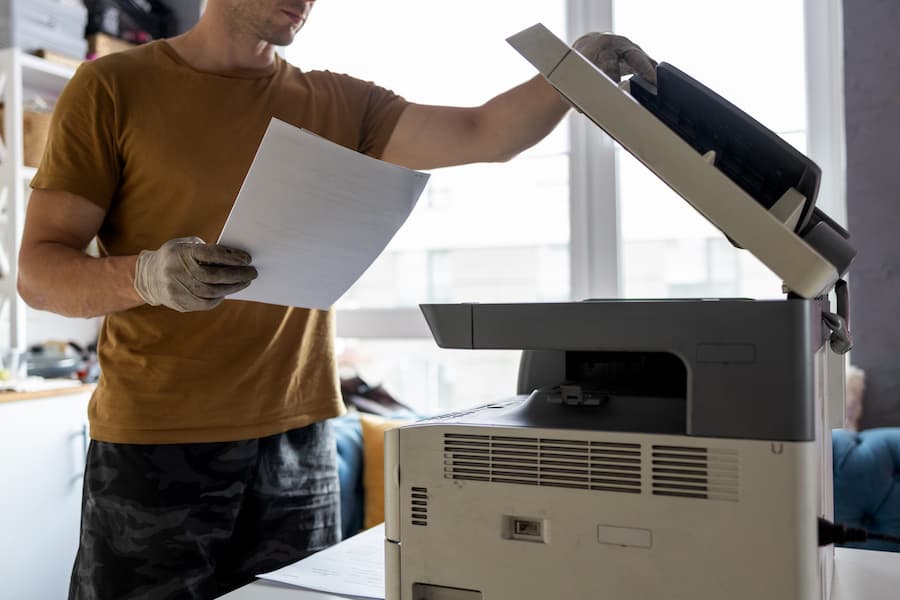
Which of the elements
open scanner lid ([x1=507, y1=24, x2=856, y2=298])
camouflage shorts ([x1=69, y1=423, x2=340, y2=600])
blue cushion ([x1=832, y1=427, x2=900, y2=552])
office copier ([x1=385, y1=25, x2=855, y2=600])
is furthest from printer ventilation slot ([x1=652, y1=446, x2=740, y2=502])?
blue cushion ([x1=832, y1=427, x2=900, y2=552])

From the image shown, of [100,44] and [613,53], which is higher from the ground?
[100,44]

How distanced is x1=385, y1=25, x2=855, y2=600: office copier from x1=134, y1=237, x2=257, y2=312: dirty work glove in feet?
1.00

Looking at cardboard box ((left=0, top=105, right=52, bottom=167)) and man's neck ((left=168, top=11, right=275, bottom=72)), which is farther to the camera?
cardboard box ((left=0, top=105, right=52, bottom=167))

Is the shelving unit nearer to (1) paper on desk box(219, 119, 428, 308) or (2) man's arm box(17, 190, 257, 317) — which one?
(2) man's arm box(17, 190, 257, 317)

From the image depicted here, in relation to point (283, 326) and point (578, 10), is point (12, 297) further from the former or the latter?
point (578, 10)

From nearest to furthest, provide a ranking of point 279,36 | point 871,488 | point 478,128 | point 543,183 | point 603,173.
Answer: point 279,36 → point 478,128 → point 871,488 → point 603,173 → point 543,183

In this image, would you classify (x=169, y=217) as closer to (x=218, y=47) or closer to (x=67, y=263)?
(x=67, y=263)

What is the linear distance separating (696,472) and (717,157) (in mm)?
305

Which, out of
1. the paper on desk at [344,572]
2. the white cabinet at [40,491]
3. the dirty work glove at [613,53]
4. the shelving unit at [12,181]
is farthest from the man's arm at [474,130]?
the shelving unit at [12,181]

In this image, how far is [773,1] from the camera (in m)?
2.21

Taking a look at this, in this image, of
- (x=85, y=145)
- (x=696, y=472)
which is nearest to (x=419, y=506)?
(x=696, y=472)

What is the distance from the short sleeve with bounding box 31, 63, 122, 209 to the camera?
1.11 meters

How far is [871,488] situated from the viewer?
1.80 metres

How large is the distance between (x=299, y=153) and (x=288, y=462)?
1.86 ft
